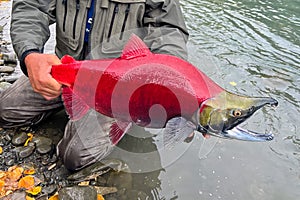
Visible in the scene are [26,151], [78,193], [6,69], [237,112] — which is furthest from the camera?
[6,69]

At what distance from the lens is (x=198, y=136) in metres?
3.52

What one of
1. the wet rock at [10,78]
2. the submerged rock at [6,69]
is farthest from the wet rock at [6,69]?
the wet rock at [10,78]

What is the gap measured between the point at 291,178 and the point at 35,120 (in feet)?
7.48

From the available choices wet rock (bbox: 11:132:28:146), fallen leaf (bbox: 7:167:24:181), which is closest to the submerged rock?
wet rock (bbox: 11:132:28:146)

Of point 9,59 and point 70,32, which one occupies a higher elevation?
point 70,32

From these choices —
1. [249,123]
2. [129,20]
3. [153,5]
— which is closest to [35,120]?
[129,20]

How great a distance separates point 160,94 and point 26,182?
150 centimetres

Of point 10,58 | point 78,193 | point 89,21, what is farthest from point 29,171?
point 10,58

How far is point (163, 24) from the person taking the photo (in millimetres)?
2727

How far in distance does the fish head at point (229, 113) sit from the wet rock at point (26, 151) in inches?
70.4

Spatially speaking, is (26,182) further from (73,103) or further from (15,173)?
(73,103)

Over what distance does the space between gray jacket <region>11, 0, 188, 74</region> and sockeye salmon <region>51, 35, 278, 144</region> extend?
679mm

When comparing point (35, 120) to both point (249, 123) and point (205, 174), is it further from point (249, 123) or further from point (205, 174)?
point (249, 123)

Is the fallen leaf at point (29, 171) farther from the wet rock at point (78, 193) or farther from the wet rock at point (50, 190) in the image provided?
the wet rock at point (78, 193)
